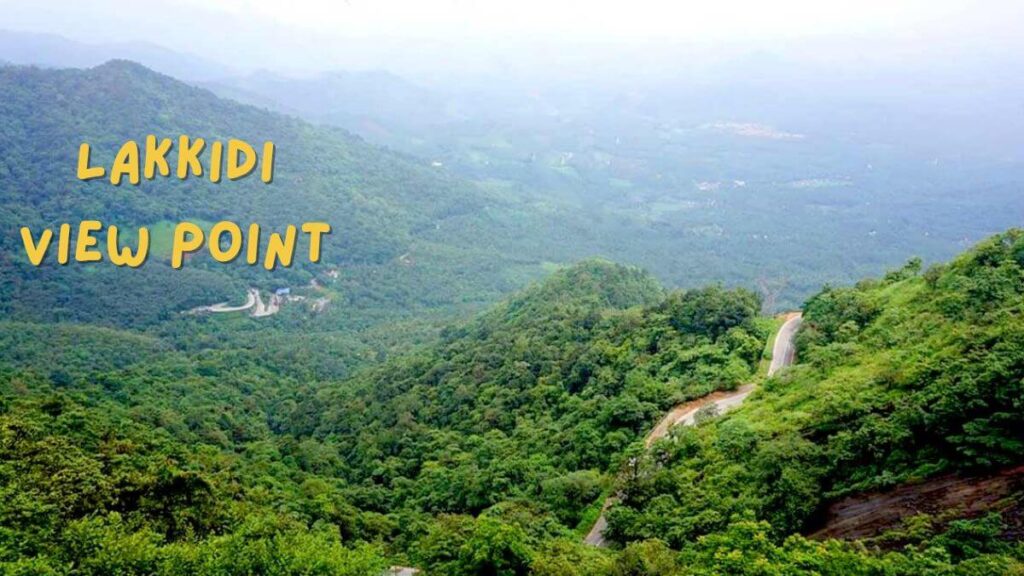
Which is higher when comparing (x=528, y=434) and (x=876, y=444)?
(x=876, y=444)

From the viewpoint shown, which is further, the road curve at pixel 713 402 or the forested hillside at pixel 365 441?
the road curve at pixel 713 402

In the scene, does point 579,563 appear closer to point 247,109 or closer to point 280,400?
point 280,400

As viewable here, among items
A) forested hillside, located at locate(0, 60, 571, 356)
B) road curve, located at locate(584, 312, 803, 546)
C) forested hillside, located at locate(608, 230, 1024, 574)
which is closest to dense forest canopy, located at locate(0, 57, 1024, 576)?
forested hillside, located at locate(608, 230, 1024, 574)

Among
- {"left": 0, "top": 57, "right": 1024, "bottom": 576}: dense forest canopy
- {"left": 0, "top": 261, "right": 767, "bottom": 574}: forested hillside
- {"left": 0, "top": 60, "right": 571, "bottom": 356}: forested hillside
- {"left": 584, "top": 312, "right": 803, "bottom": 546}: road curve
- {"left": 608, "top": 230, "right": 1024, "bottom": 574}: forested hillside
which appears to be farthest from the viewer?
{"left": 0, "top": 60, "right": 571, "bottom": 356}: forested hillside

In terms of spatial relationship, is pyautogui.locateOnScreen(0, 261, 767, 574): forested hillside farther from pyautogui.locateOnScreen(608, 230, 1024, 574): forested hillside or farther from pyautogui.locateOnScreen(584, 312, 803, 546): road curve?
pyautogui.locateOnScreen(608, 230, 1024, 574): forested hillside

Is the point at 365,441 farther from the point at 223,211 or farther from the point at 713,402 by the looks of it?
the point at 223,211

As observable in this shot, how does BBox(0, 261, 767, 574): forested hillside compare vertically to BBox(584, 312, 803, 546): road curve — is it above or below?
below

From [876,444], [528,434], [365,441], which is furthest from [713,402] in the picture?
[365,441]

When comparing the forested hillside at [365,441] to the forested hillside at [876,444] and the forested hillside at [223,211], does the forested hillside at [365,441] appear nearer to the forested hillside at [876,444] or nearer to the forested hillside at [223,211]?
the forested hillside at [876,444]

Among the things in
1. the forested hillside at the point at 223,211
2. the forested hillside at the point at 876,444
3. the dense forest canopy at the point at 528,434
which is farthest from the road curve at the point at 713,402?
the forested hillside at the point at 223,211
